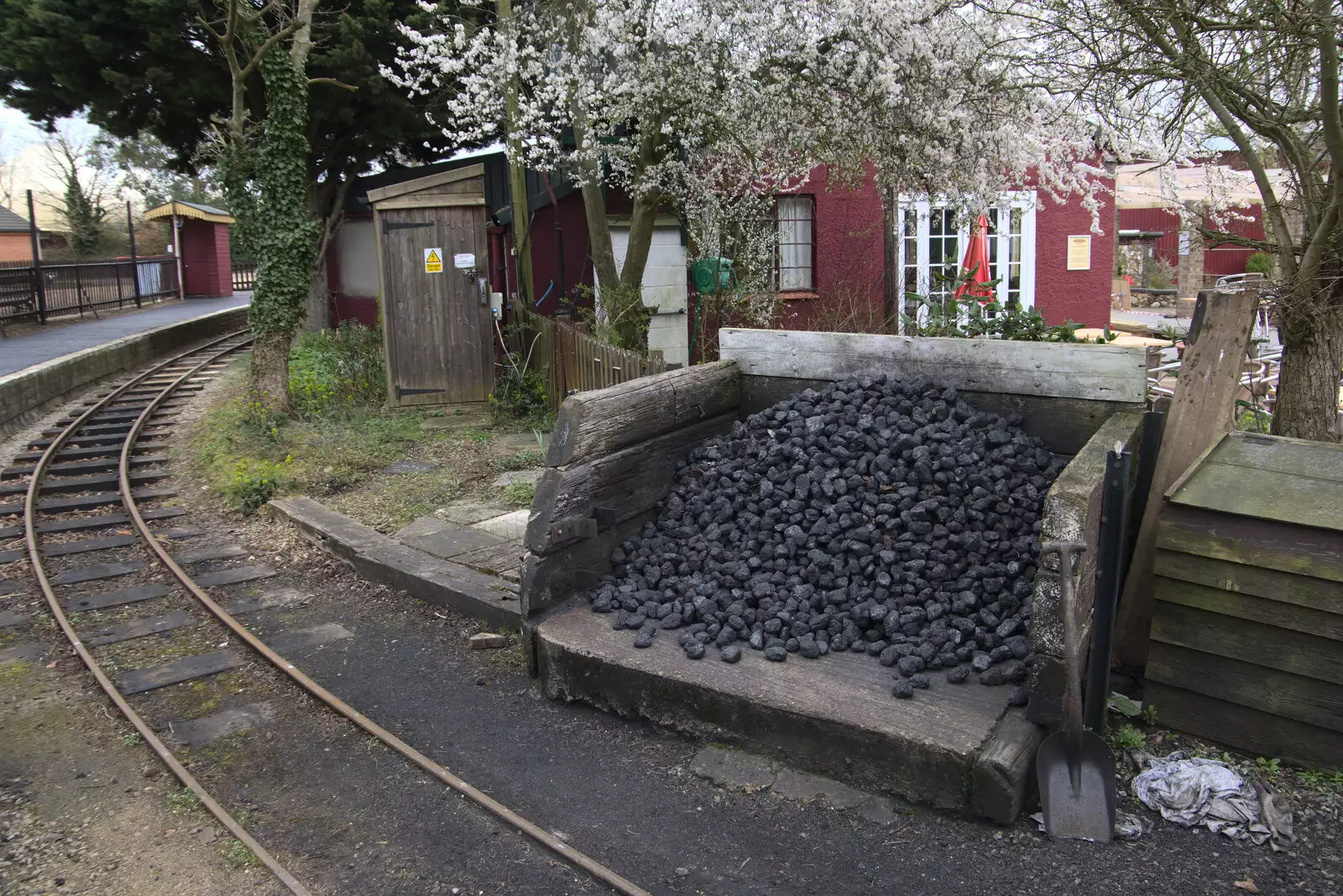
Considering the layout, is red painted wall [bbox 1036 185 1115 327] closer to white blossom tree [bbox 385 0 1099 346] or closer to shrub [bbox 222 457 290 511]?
white blossom tree [bbox 385 0 1099 346]

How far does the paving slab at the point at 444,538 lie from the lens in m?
7.20

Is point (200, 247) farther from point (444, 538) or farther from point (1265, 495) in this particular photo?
point (1265, 495)

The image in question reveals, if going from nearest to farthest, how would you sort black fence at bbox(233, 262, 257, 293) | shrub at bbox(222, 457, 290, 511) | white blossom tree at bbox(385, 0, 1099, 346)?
shrub at bbox(222, 457, 290, 511) < white blossom tree at bbox(385, 0, 1099, 346) < black fence at bbox(233, 262, 257, 293)

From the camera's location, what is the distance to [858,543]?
4664 millimetres

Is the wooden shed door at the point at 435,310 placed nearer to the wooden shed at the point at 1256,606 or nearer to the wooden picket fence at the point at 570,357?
the wooden picket fence at the point at 570,357

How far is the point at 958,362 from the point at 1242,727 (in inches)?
89.7

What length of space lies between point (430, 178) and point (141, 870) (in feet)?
30.9

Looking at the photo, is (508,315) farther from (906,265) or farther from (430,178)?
(906,265)

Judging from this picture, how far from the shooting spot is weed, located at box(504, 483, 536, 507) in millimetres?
8336

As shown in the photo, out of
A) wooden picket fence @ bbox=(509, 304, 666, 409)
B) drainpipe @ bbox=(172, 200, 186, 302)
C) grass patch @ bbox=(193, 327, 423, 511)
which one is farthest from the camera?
drainpipe @ bbox=(172, 200, 186, 302)

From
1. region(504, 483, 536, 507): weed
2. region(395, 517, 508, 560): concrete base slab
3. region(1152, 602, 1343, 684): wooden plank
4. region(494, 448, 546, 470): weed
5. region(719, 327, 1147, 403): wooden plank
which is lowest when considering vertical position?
region(395, 517, 508, 560): concrete base slab

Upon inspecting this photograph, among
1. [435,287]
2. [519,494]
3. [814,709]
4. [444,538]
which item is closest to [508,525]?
[444,538]

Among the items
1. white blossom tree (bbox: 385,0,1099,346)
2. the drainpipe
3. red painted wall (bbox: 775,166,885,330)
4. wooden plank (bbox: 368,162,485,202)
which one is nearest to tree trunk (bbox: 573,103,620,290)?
white blossom tree (bbox: 385,0,1099,346)

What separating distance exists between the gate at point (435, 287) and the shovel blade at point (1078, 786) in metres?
9.80
